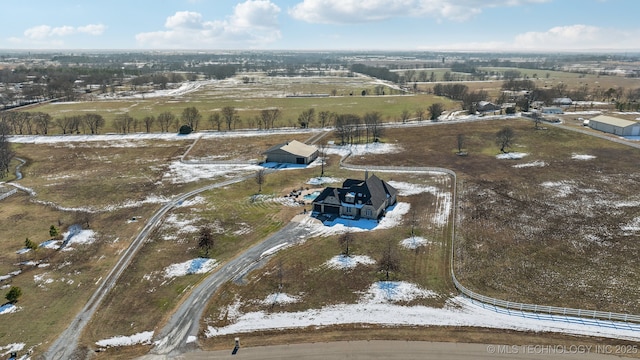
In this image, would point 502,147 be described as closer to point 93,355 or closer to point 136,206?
point 136,206

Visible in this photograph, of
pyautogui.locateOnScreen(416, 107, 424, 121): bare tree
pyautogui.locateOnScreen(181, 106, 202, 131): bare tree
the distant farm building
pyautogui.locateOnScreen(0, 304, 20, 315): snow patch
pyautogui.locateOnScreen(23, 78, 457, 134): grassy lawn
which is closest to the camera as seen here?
pyautogui.locateOnScreen(0, 304, 20, 315): snow patch

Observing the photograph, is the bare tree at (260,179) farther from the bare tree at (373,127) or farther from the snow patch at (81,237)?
the bare tree at (373,127)

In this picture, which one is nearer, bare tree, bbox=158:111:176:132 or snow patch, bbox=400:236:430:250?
snow patch, bbox=400:236:430:250

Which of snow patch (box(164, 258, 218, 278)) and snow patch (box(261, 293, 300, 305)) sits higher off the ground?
snow patch (box(164, 258, 218, 278))

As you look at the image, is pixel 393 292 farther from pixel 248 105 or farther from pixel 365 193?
pixel 248 105

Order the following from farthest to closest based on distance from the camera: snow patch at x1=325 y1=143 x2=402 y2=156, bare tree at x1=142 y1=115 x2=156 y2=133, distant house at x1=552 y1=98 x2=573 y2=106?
distant house at x1=552 y1=98 x2=573 y2=106
bare tree at x1=142 y1=115 x2=156 y2=133
snow patch at x1=325 y1=143 x2=402 y2=156

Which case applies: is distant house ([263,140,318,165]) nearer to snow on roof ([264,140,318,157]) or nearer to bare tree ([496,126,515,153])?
snow on roof ([264,140,318,157])

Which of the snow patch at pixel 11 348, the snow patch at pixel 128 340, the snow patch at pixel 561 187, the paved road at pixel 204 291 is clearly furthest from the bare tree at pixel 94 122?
the snow patch at pixel 561 187

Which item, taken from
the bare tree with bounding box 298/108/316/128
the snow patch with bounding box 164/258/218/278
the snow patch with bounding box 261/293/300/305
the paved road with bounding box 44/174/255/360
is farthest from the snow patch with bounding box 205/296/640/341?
the bare tree with bounding box 298/108/316/128
